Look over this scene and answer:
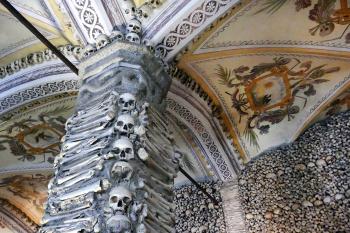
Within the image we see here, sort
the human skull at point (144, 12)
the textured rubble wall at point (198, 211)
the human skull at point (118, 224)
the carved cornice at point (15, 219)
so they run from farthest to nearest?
the carved cornice at point (15, 219)
the textured rubble wall at point (198, 211)
the human skull at point (144, 12)
the human skull at point (118, 224)

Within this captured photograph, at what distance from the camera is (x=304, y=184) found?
4.60 m

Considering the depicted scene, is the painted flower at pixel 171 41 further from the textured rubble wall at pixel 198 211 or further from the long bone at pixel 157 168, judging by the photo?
the textured rubble wall at pixel 198 211

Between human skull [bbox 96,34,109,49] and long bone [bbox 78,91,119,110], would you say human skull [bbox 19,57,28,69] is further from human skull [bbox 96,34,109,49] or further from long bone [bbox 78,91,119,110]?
long bone [bbox 78,91,119,110]

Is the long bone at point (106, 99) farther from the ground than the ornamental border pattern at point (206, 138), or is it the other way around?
the ornamental border pattern at point (206, 138)

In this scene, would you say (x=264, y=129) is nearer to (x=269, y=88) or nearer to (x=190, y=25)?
(x=269, y=88)

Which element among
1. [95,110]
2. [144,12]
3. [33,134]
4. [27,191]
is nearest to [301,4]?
[144,12]

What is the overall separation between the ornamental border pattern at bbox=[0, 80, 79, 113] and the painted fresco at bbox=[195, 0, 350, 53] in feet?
4.17

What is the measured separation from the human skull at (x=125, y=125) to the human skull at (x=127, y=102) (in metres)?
0.08

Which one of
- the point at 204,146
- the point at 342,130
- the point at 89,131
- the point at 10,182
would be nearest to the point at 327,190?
the point at 342,130

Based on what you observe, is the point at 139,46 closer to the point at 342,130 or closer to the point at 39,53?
the point at 39,53

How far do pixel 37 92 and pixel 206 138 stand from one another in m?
1.83

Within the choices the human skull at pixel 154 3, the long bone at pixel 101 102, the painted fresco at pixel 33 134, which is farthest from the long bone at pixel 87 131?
the painted fresco at pixel 33 134

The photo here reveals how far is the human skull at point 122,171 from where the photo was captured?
224 centimetres

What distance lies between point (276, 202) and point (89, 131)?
2680 mm
